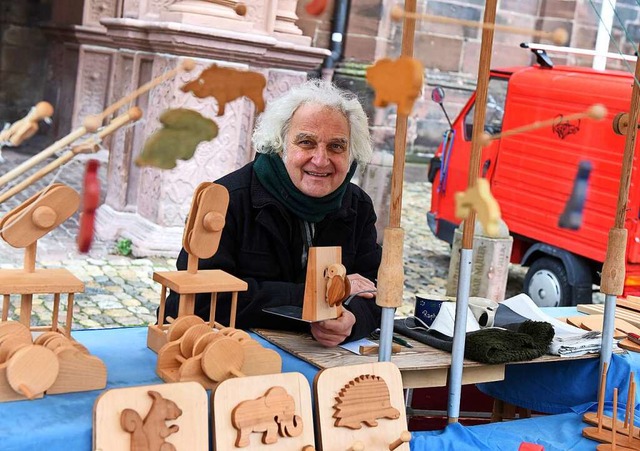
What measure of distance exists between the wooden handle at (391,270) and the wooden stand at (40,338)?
24.2 inches

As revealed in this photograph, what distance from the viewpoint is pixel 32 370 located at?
5.79 ft

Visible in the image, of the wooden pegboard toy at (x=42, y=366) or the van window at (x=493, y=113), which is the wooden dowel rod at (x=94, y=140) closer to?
the wooden pegboard toy at (x=42, y=366)

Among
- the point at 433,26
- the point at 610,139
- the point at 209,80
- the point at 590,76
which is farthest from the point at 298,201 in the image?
the point at 433,26

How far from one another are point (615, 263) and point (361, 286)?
67cm

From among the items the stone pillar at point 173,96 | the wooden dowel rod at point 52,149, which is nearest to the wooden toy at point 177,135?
the wooden dowel rod at point 52,149

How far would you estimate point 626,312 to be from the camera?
3068 millimetres

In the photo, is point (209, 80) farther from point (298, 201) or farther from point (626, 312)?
point (626, 312)

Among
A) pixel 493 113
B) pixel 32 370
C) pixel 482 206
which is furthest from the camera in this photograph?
pixel 493 113

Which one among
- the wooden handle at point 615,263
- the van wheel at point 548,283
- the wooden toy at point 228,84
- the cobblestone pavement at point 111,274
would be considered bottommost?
the cobblestone pavement at point 111,274

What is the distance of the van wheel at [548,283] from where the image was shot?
617 centimetres

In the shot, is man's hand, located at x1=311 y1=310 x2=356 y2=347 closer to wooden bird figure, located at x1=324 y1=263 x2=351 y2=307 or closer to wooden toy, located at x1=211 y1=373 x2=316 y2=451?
wooden bird figure, located at x1=324 y1=263 x2=351 y2=307

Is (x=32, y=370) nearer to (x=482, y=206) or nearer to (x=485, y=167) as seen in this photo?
(x=482, y=206)

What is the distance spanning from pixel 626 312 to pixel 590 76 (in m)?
2.98

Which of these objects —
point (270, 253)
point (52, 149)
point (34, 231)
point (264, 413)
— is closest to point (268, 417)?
point (264, 413)
